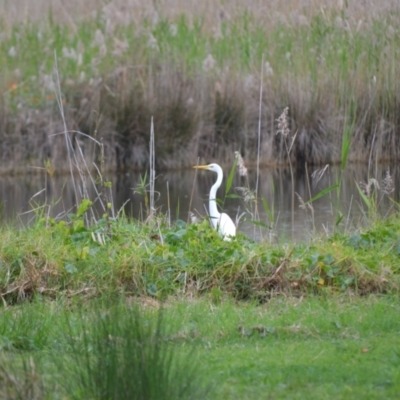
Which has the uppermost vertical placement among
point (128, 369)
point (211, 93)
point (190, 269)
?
point (128, 369)

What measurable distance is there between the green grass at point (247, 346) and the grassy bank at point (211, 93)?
9.07 metres

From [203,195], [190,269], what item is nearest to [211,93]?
[203,195]

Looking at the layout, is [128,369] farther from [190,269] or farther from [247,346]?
[190,269]

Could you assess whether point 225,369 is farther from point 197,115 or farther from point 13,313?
point 197,115

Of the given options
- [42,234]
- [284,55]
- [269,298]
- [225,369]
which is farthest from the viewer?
[284,55]

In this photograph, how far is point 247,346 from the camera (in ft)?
16.3

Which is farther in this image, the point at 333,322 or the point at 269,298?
the point at 269,298

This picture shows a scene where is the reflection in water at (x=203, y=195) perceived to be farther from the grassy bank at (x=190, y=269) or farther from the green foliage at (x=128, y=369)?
the green foliage at (x=128, y=369)

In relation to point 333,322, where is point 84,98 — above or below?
below

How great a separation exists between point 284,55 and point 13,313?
35.9ft

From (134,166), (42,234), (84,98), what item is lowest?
(134,166)

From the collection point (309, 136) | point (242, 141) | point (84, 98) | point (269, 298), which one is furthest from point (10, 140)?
point (269, 298)

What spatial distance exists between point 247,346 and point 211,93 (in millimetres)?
10938

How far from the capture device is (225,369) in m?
4.43
